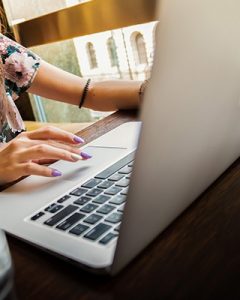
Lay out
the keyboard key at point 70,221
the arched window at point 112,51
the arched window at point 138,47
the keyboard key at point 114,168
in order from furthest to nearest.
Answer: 1. the arched window at point 112,51
2. the arched window at point 138,47
3. the keyboard key at point 114,168
4. the keyboard key at point 70,221

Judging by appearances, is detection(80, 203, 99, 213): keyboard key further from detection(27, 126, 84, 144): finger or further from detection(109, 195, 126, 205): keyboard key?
detection(27, 126, 84, 144): finger

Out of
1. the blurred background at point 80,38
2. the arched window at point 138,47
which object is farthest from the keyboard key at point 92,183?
the arched window at point 138,47

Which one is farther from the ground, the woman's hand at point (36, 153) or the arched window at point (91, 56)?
the woman's hand at point (36, 153)

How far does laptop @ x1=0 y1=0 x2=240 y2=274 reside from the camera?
0.22 m

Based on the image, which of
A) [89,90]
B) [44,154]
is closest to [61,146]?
[44,154]

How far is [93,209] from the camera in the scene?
344 millimetres

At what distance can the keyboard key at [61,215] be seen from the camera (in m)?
0.34

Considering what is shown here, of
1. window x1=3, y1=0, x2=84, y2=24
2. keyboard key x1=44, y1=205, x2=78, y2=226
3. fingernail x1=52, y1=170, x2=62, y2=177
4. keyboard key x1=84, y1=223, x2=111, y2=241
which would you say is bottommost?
fingernail x1=52, y1=170, x2=62, y2=177

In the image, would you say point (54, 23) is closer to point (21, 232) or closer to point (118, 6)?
point (118, 6)

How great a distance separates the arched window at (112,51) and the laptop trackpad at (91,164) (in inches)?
59.3

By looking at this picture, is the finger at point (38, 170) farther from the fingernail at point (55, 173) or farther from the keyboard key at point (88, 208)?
the keyboard key at point (88, 208)

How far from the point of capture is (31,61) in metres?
1.08

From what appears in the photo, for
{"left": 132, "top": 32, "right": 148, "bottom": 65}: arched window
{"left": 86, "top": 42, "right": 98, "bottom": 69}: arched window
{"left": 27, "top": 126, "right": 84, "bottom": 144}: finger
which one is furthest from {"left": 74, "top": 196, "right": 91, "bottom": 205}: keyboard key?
{"left": 86, "top": 42, "right": 98, "bottom": 69}: arched window

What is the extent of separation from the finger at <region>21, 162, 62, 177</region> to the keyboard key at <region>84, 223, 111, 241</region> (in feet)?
0.62
